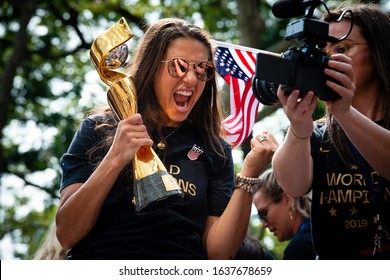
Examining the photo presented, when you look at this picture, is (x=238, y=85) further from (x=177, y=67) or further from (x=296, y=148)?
(x=296, y=148)

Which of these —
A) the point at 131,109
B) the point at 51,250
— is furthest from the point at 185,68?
the point at 51,250

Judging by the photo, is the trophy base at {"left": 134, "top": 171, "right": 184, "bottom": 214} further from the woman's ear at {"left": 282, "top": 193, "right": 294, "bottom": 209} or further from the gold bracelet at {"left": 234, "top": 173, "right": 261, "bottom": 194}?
the woman's ear at {"left": 282, "top": 193, "right": 294, "bottom": 209}

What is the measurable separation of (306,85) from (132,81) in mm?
897

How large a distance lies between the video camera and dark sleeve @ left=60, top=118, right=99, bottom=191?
2.71 feet

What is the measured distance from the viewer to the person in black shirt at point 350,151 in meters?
3.22

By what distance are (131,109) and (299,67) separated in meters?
0.82

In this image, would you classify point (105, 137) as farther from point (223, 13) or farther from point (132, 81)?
point (223, 13)

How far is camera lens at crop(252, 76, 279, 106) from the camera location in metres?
3.15

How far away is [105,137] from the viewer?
360 centimetres

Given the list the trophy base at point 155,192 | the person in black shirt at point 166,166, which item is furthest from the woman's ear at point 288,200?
the trophy base at point 155,192

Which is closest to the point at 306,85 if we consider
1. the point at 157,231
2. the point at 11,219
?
the point at 157,231

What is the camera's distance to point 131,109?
346cm

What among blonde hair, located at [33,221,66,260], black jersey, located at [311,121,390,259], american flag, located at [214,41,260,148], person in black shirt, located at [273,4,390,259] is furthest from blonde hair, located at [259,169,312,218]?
black jersey, located at [311,121,390,259]

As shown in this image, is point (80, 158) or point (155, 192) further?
point (80, 158)
